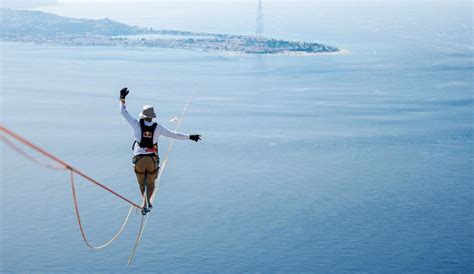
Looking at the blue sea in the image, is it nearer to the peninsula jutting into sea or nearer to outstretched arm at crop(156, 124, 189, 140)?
outstretched arm at crop(156, 124, 189, 140)

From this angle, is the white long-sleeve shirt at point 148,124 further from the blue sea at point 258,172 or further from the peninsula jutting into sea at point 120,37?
the peninsula jutting into sea at point 120,37

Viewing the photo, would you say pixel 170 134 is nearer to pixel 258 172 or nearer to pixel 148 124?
pixel 148 124

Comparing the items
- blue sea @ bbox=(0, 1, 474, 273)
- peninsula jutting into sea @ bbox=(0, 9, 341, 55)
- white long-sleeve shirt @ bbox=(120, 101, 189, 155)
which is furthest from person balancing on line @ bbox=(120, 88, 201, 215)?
peninsula jutting into sea @ bbox=(0, 9, 341, 55)

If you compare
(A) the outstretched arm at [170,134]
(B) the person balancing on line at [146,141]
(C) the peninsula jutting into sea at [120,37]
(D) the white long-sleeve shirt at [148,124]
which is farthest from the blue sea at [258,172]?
(C) the peninsula jutting into sea at [120,37]

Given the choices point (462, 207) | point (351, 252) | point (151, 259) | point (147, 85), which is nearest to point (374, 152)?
point (462, 207)

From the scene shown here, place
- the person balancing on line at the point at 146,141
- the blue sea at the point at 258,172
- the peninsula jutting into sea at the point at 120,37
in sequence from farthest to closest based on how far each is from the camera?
the peninsula jutting into sea at the point at 120,37, the blue sea at the point at 258,172, the person balancing on line at the point at 146,141

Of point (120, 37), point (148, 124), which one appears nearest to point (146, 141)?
point (148, 124)

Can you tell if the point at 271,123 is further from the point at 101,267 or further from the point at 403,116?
the point at 101,267

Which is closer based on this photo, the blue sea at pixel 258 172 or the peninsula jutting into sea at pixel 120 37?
the blue sea at pixel 258 172

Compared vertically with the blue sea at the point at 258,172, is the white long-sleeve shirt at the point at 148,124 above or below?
above
